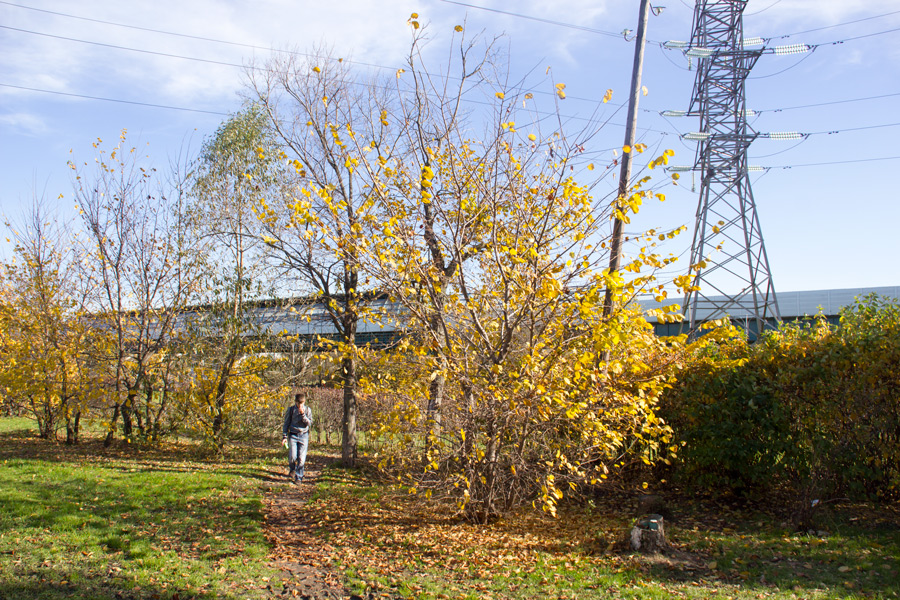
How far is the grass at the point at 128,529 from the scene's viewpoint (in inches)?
169

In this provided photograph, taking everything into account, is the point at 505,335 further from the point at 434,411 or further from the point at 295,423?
the point at 295,423

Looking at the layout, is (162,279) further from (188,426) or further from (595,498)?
(595,498)

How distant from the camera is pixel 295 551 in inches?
215

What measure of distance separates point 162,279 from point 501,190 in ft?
26.2

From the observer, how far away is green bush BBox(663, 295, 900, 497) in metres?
5.70

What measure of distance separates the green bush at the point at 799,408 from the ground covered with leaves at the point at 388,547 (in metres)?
0.40

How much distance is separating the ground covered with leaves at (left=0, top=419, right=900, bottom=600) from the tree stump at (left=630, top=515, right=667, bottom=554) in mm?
130

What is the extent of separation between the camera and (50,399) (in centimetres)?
1113

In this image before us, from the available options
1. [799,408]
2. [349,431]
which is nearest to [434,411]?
[799,408]

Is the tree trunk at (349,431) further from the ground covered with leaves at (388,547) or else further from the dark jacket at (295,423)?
the ground covered with leaves at (388,547)

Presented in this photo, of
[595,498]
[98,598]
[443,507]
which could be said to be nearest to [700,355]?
[595,498]

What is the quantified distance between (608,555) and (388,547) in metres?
2.12

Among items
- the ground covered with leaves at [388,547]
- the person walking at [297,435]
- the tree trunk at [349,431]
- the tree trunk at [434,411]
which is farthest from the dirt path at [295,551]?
the tree trunk at [349,431]

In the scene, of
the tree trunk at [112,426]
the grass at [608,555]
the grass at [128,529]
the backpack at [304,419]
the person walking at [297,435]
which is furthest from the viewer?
the tree trunk at [112,426]
